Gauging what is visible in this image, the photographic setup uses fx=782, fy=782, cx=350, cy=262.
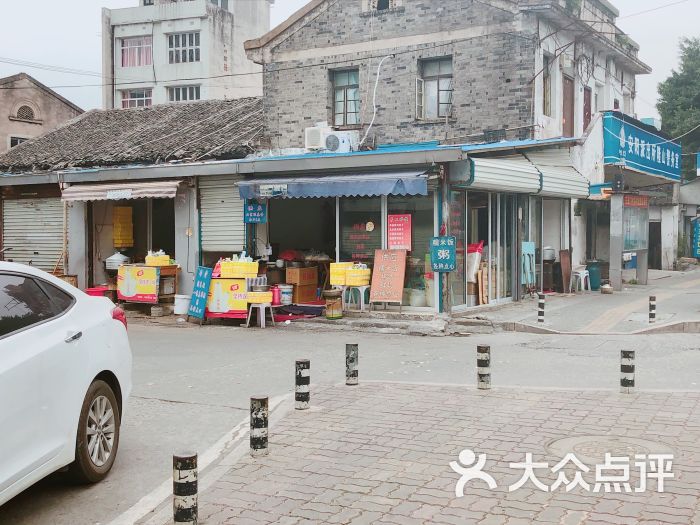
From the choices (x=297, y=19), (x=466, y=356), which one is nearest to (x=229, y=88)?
(x=297, y=19)

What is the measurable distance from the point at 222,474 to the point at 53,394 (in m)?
1.54

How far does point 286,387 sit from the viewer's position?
31.3 ft

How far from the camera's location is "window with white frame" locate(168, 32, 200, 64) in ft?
145

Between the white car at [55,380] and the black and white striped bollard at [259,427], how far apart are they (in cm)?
104

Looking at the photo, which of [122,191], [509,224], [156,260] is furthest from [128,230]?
[509,224]

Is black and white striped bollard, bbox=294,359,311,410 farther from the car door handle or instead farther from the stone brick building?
the stone brick building

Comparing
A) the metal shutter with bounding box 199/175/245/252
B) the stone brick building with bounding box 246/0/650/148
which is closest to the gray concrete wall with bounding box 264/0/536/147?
the stone brick building with bounding box 246/0/650/148

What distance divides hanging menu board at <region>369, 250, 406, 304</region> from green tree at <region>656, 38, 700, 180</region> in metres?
27.6

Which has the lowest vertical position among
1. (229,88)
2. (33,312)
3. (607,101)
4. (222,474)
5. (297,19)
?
(222,474)

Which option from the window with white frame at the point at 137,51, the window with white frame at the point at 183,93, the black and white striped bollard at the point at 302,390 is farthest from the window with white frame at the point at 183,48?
the black and white striped bollard at the point at 302,390

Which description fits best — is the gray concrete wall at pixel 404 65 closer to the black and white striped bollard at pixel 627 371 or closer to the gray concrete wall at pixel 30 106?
the black and white striped bollard at pixel 627 371

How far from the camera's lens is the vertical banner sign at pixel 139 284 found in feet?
57.9

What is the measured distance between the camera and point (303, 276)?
1730cm

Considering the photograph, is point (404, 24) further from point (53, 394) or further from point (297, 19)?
point (53, 394)
